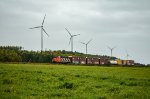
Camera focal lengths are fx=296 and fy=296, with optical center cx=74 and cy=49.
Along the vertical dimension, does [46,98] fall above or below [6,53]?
below

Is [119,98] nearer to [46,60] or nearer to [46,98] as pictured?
[46,98]

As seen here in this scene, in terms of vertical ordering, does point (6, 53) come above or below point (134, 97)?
above

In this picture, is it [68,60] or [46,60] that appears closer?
[68,60]

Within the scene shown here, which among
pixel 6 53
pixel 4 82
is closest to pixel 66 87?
pixel 4 82

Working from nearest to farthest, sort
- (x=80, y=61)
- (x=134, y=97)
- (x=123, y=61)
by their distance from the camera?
(x=134, y=97), (x=80, y=61), (x=123, y=61)

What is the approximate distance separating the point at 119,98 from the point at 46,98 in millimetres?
4216

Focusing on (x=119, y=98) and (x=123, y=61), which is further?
(x=123, y=61)

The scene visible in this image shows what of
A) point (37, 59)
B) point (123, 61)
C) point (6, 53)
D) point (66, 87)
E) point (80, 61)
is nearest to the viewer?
point (66, 87)

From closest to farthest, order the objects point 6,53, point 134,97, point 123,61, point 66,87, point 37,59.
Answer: point 134,97 < point 66,87 < point 6,53 < point 37,59 < point 123,61

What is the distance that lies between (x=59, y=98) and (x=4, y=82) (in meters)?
8.57

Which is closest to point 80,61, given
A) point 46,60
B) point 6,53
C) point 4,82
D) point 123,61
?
point 46,60

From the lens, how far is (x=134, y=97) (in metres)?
17.6

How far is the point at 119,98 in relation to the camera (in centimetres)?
1709

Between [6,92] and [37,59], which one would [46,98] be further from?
[37,59]
